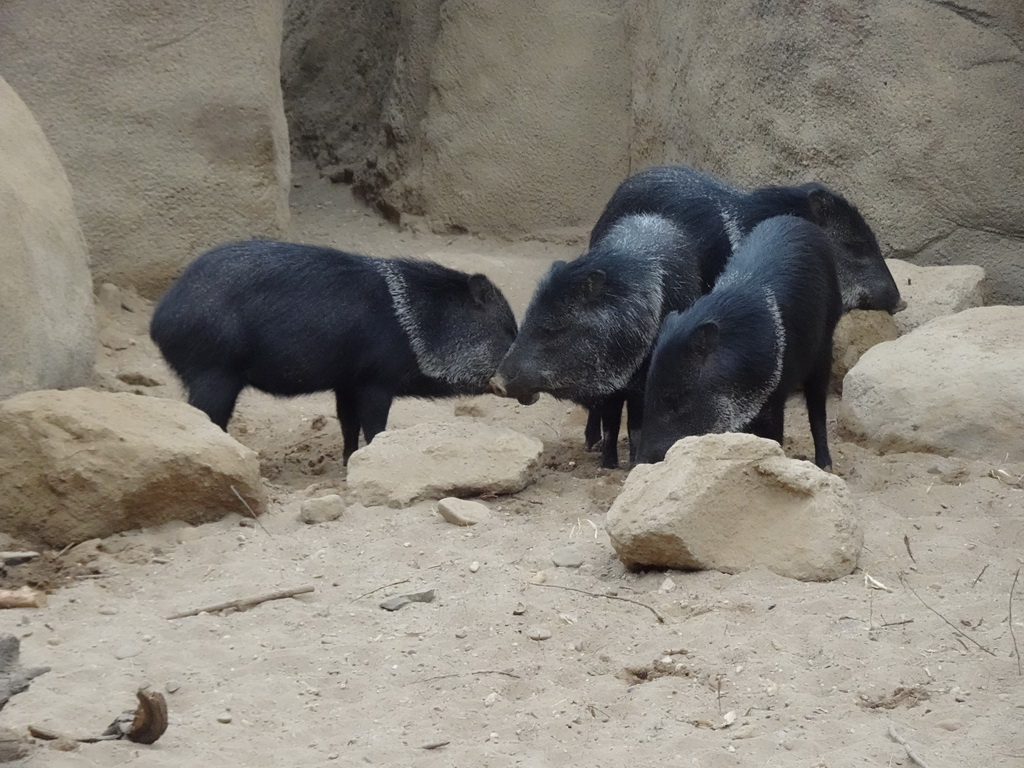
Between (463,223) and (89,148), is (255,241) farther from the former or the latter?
(463,223)

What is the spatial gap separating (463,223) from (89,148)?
260 cm

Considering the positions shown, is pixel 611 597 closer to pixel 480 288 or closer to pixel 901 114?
pixel 480 288

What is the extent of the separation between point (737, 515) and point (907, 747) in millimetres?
1289

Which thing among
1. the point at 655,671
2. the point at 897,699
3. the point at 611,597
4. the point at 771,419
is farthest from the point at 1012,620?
the point at 771,419

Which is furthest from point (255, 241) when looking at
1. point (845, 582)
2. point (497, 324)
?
point (845, 582)

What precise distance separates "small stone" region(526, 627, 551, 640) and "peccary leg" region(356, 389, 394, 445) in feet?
8.35

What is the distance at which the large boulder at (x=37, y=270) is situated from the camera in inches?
227

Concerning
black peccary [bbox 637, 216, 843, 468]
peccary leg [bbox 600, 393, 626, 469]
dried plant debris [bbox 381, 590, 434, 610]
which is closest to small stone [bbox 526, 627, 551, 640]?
dried plant debris [bbox 381, 590, 434, 610]

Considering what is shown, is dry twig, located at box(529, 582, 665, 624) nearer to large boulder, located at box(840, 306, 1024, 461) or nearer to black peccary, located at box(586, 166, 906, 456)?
large boulder, located at box(840, 306, 1024, 461)

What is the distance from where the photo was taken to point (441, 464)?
5137mm

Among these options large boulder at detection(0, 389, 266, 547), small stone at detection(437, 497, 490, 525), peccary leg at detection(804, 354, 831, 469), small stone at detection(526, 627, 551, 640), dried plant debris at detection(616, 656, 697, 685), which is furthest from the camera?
peccary leg at detection(804, 354, 831, 469)

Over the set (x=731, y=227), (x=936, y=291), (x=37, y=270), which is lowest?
(x=936, y=291)

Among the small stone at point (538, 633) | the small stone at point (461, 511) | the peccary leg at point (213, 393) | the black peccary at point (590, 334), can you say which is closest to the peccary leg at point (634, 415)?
the black peccary at point (590, 334)

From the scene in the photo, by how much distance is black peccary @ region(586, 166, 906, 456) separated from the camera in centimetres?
666
